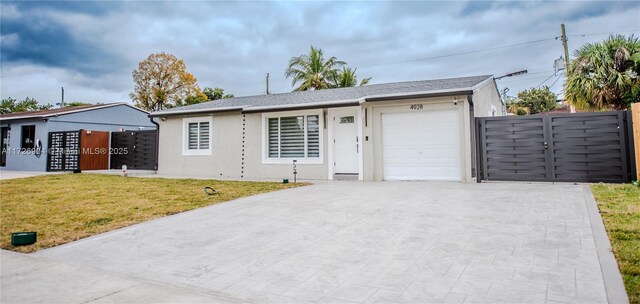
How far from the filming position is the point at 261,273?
3.06 m

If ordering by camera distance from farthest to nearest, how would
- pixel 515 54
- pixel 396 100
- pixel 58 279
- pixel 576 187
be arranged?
pixel 515 54
pixel 396 100
pixel 576 187
pixel 58 279

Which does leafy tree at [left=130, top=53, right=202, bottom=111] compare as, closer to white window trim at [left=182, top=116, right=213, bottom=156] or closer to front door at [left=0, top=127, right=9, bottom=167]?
front door at [left=0, top=127, right=9, bottom=167]

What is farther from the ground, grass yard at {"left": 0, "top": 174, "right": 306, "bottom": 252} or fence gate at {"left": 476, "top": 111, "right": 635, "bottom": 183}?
fence gate at {"left": 476, "top": 111, "right": 635, "bottom": 183}

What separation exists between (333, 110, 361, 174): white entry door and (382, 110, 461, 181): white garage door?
998 millimetres

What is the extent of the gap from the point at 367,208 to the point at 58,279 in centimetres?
429

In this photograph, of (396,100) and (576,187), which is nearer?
(576,187)

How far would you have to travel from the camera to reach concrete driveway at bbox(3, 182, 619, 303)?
2.56m

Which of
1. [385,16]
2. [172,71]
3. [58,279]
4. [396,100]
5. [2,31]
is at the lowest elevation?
[58,279]

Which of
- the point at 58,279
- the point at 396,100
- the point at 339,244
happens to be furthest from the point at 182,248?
the point at 396,100

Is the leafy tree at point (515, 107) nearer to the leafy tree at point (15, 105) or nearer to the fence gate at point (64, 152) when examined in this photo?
the fence gate at point (64, 152)

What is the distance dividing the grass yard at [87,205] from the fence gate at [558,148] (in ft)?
19.2

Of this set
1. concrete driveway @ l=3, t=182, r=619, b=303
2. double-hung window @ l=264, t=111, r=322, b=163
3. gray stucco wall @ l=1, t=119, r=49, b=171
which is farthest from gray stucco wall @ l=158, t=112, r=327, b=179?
gray stucco wall @ l=1, t=119, r=49, b=171

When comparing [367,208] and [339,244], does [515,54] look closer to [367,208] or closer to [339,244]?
[367,208]

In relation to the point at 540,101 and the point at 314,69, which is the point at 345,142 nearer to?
the point at 314,69
